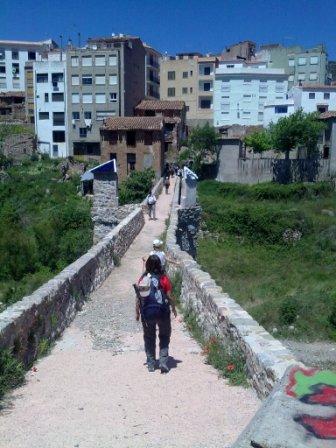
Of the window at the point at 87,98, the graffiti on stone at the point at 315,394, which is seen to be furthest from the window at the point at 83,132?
the graffiti on stone at the point at 315,394

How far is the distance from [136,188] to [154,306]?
27.4 metres

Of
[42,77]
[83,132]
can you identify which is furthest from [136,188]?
[42,77]

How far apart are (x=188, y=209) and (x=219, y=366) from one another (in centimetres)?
1529

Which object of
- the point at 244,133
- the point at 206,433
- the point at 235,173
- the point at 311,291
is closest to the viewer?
the point at 206,433

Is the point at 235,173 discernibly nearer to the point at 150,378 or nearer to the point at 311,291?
the point at 311,291

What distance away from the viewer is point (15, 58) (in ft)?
253

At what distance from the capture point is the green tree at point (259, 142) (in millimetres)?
48562

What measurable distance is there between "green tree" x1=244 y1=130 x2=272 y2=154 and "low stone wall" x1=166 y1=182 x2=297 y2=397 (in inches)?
1562

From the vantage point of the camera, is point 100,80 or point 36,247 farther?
point 100,80

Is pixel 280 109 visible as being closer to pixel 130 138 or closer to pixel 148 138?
pixel 148 138

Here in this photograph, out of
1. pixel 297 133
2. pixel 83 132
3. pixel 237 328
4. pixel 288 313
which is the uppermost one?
pixel 83 132

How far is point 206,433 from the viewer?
4609 millimetres

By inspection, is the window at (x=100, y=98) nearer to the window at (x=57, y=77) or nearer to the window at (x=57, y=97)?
the window at (x=57, y=97)

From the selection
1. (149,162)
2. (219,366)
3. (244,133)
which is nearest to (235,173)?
(149,162)
